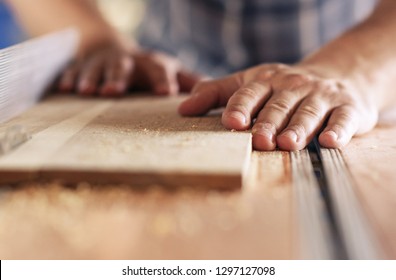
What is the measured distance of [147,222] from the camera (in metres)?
0.47

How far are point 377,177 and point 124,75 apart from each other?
76 centimetres

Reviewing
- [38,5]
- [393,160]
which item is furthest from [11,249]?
[38,5]

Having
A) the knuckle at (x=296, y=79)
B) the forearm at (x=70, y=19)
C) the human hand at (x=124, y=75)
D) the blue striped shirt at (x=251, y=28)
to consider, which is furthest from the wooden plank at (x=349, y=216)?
the blue striped shirt at (x=251, y=28)

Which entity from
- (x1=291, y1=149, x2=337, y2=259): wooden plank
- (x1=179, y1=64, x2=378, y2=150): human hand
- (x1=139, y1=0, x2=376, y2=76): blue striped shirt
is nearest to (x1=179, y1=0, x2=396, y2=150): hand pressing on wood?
(x1=179, y1=64, x2=378, y2=150): human hand

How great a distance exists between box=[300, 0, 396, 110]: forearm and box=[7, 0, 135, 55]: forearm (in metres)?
0.69

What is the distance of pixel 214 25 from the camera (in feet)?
5.65

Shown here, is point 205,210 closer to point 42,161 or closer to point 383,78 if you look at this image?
point 42,161

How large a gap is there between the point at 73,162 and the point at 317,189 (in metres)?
0.30

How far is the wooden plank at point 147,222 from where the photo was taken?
0.42 meters

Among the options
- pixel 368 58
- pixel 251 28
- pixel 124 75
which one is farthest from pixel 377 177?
pixel 251 28

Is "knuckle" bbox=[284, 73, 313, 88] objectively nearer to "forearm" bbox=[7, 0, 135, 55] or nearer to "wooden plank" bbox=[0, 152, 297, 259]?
"wooden plank" bbox=[0, 152, 297, 259]

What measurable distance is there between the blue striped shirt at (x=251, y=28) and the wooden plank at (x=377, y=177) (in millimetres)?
900

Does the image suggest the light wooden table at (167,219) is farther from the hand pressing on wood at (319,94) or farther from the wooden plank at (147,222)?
the hand pressing on wood at (319,94)

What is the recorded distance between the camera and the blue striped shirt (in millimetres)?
1637
